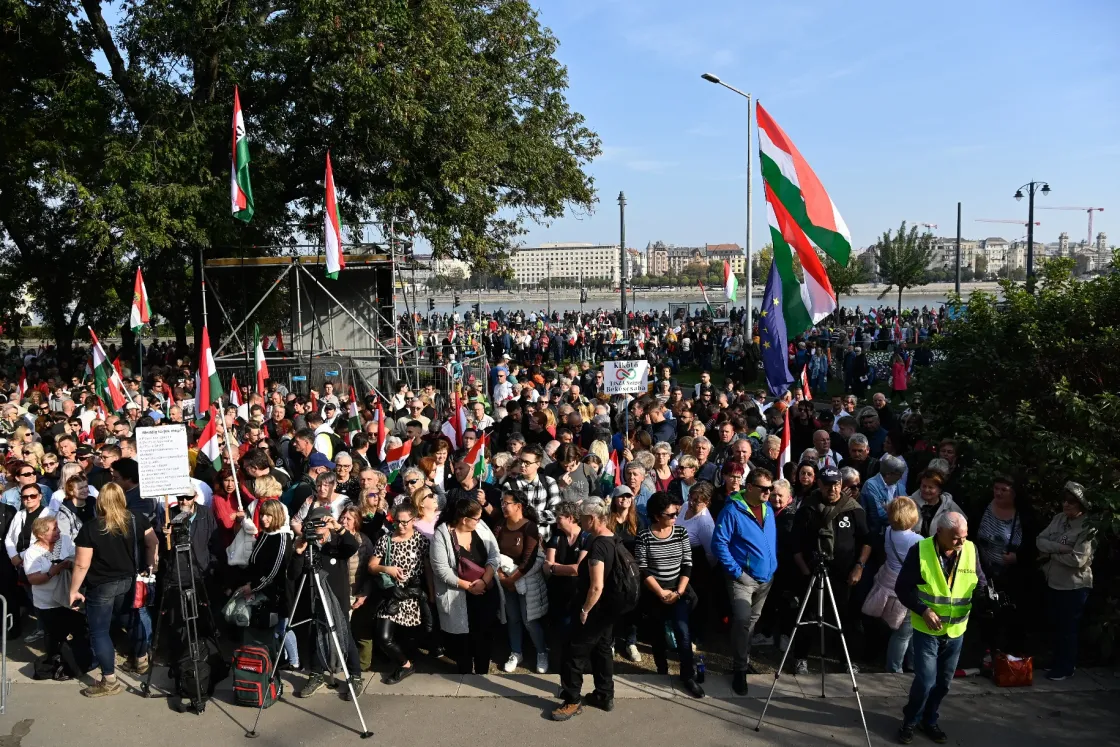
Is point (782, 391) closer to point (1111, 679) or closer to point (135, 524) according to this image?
point (1111, 679)

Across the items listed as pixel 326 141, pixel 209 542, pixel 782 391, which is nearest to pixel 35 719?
pixel 209 542

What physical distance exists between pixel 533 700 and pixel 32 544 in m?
3.97

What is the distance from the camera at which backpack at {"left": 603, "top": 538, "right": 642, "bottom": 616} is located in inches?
229

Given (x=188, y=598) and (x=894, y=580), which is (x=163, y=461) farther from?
(x=894, y=580)

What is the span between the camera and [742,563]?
6.30 m

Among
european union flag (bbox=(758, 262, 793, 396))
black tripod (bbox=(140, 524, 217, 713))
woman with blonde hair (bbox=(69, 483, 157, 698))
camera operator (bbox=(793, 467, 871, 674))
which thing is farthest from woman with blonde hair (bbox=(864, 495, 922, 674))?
woman with blonde hair (bbox=(69, 483, 157, 698))

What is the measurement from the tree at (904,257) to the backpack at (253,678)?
42213mm

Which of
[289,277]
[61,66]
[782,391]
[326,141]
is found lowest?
[782,391]

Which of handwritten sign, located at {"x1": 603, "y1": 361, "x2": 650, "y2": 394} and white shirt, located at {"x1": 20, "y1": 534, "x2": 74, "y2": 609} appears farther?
handwritten sign, located at {"x1": 603, "y1": 361, "x2": 650, "y2": 394}

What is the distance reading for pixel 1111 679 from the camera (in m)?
6.46

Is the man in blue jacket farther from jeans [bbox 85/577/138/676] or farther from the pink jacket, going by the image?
the pink jacket

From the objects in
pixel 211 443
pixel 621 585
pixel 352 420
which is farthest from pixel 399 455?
pixel 621 585

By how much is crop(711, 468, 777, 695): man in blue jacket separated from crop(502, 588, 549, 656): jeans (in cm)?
149

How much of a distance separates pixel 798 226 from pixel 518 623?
4.93m
